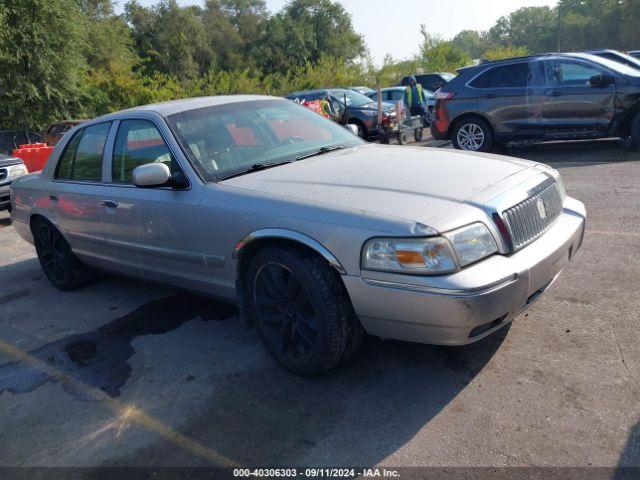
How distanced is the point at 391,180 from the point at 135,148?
80.8 inches

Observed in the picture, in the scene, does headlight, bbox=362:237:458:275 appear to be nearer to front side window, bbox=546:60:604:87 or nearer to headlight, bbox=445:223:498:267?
headlight, bbox=445:223:498:267

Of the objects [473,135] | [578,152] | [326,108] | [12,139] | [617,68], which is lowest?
[578,152]

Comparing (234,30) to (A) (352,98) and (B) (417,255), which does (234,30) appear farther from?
(B) (417,255)

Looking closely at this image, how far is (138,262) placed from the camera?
4.30 m

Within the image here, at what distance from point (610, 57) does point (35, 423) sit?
38.0 ft

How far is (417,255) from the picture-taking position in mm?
2766

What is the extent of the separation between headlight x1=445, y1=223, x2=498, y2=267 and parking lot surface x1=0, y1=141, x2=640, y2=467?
29.3 inches

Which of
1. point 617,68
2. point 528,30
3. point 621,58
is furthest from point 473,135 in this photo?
point 528,30

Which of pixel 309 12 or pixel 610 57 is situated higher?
pixel 309 12

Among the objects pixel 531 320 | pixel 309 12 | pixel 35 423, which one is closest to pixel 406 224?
pixel 531 320

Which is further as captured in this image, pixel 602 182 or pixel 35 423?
pixel 602 182

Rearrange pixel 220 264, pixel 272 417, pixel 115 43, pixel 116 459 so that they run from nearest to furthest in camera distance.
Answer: pixel 116 459 < pixel 272 417 < pixel 220 264 < pixel 115 43

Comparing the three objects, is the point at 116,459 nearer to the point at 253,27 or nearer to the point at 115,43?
the point at 115,43

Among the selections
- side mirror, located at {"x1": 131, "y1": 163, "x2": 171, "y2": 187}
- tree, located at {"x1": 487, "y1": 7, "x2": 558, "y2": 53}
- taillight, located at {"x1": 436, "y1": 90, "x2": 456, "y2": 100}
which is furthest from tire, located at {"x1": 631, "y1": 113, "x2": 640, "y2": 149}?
tree, located at {"x1": 487, "y1": 7, "x2": 558, "y2": 53}
